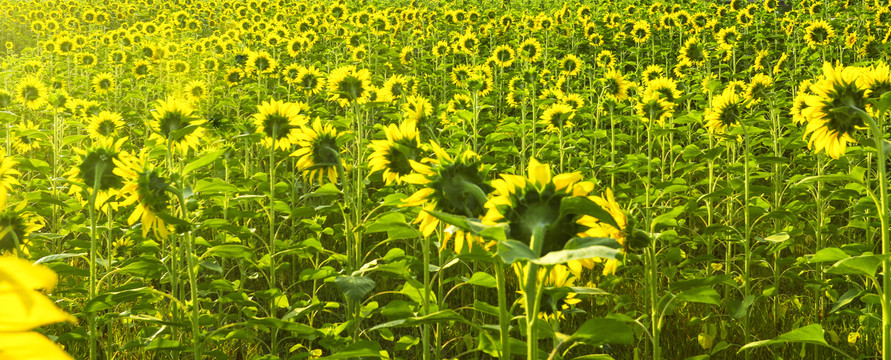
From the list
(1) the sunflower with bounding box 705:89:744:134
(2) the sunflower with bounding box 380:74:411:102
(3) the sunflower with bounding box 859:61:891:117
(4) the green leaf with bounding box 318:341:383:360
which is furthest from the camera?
(2) the sunflower with bounding box 380:74:411:102

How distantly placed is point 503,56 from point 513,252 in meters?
5.78

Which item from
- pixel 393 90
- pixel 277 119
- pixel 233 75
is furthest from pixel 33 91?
pixel 277 119

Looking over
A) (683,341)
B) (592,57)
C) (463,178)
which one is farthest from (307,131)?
(592,57)

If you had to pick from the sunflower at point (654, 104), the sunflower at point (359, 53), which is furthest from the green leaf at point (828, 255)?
the sunflower at point (359, 53)

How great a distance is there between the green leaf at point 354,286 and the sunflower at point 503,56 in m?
4.62

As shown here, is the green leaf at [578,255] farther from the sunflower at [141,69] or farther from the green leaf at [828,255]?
the sunflower at [141,69]

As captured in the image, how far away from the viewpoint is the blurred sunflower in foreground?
7.9 inches

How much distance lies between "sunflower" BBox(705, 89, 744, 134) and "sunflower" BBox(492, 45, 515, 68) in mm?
3257

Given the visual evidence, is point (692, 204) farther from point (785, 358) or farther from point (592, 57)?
point (592, 57)

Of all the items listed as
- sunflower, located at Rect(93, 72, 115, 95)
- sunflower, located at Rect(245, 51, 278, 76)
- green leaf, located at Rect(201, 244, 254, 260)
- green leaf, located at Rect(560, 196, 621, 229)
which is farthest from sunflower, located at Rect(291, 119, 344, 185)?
sunflower, located at Rect(93, 72, 115, 95)

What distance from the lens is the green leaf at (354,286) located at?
1698 mm

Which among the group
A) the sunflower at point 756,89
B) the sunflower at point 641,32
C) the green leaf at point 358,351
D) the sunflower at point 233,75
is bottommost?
the green leaf at point 358,351

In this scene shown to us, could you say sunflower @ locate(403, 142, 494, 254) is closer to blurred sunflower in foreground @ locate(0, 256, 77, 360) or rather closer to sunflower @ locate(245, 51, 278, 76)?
blurred sunflower in foreground @ locate(0, 256, 77, 360)

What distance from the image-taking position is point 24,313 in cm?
22
